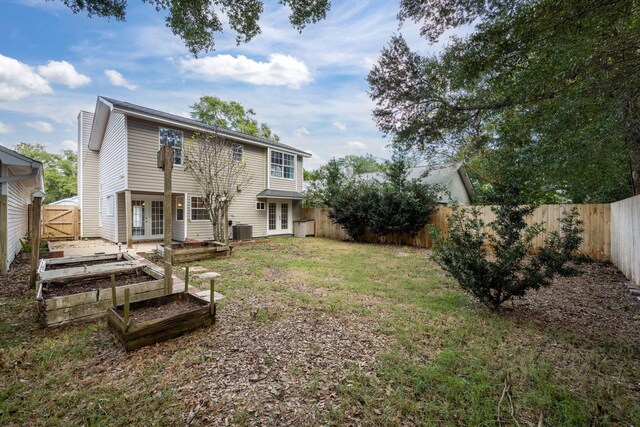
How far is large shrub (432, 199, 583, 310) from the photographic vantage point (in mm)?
3650

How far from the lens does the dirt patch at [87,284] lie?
4.20 meters

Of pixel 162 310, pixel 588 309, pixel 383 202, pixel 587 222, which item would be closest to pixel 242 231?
pixel 383 202

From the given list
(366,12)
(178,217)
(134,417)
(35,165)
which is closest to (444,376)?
(134,417)

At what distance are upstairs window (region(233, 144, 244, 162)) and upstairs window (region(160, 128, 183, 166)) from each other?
2.27m

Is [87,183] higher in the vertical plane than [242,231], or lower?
higher

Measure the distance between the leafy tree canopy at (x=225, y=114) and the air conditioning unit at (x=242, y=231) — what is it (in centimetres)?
1563

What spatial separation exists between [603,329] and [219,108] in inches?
1076

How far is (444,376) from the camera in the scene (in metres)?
2.47

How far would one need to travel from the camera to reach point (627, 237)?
585 cm

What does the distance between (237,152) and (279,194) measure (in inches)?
113

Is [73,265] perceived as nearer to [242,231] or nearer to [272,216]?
[242,231]

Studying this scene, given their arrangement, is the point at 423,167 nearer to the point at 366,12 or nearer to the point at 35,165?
the point at 366,12

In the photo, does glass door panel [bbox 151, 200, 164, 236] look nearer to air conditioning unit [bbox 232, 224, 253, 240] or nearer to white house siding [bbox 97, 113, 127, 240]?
white house siding [bbox 97, 113, 127, 240]

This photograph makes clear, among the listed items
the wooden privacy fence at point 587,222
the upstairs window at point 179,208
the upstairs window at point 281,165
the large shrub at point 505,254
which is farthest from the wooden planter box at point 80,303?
the upstairs window at point 281,165
